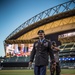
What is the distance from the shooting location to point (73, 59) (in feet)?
145

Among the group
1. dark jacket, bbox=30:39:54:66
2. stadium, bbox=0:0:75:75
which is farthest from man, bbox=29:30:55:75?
stadium, bbox=0:0:75:75

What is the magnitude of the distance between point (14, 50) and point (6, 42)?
119 inches

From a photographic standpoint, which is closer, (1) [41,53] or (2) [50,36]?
(1) [41,53]

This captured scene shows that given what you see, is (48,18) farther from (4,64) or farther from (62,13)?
(4,64)

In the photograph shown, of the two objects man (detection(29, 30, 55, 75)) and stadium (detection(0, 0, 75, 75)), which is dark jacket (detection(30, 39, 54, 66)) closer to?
man (detection(29, 30, 55, 75))

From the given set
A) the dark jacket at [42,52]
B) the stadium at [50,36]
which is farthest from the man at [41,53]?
the stadium at [50,36]

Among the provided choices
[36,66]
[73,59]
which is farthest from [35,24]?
[36,66]

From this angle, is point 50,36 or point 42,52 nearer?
point 42,52

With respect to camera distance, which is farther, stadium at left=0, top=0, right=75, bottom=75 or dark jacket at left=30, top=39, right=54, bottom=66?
stadium at left=0, top=0, right=75, bottom=75

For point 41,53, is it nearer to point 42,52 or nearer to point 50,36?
point 42,52

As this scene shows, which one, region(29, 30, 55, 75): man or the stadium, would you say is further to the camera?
the stadium

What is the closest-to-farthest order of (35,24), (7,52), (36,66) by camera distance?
(36,66), (7,52), (35,24)

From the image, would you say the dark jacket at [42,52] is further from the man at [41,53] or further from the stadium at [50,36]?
the stadium at [50,36]

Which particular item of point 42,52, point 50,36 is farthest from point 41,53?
point 50,36
